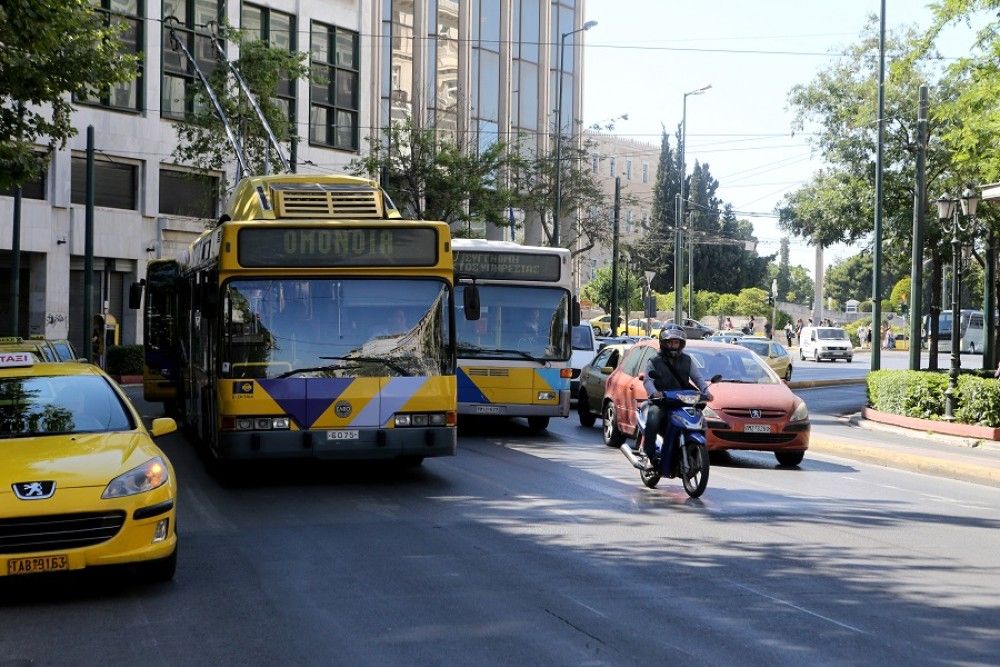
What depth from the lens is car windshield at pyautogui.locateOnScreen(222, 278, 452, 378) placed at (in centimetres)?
1316

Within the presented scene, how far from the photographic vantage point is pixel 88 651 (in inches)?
261

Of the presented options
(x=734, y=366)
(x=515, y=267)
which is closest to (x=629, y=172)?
(x=515, y=267)

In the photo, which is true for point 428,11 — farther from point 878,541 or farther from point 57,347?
point 878,541

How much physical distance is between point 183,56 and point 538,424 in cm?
2666

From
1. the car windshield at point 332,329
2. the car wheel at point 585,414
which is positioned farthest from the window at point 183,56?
the car windshield at point 332,329

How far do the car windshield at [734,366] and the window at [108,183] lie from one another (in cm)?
2813

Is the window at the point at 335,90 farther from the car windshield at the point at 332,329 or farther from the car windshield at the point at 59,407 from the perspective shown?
the car windshield at the point at 59,407

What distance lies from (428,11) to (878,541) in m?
49.6

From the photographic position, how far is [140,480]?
799 centimetres

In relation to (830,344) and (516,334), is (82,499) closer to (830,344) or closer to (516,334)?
(516,334)

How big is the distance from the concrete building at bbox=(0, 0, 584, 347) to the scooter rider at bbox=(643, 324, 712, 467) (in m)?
21.6

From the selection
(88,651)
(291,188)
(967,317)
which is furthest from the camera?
(967,317)

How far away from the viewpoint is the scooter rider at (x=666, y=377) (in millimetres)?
13453

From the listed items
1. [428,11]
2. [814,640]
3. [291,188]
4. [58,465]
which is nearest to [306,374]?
[291,188]
